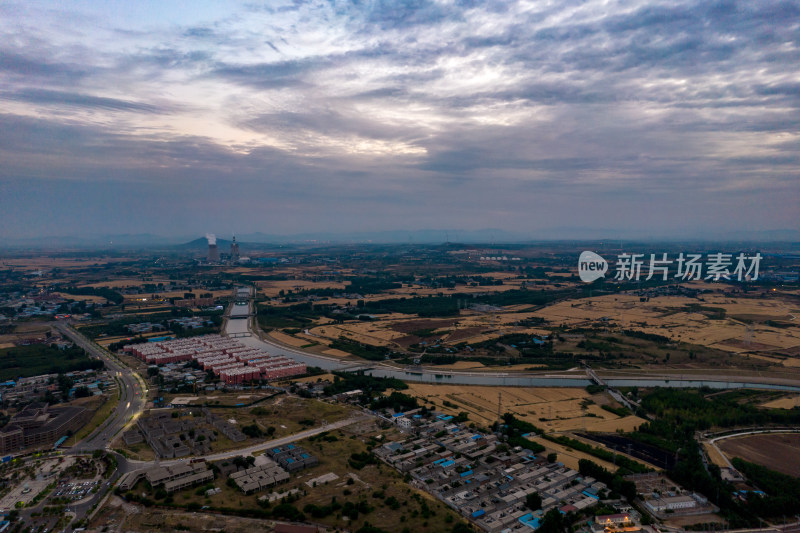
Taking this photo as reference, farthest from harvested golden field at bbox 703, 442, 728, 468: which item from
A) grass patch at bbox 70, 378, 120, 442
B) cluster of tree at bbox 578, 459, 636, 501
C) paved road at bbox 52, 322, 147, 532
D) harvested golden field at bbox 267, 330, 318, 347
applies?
harvested golden field at bbox 267, 330, 318, 347

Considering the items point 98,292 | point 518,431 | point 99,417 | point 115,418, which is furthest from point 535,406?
point 98,292

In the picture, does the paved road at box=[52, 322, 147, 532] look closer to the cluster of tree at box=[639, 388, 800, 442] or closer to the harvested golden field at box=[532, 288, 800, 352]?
the cluster of tree at box=[639, 388, 800, 442]

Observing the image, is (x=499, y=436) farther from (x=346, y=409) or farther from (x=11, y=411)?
(x=11, y=411)

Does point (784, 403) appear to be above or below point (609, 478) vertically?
above

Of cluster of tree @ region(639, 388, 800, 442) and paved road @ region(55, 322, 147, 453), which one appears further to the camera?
cluster of tree @ region(639, 388, 800, 442)

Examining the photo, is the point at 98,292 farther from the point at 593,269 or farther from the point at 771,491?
the point at 771,491

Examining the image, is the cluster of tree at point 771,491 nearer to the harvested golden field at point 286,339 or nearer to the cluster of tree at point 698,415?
the cluster of tree at point 698,415
